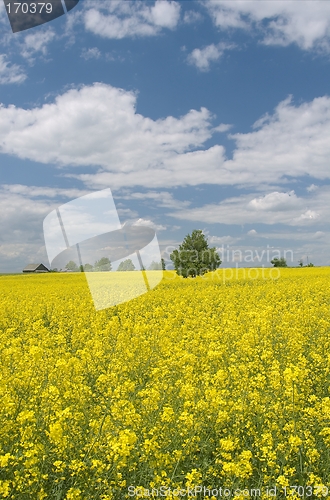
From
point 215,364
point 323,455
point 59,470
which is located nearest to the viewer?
point 59,470

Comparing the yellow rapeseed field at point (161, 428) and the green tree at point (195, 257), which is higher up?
the green tree at point (195, 257)

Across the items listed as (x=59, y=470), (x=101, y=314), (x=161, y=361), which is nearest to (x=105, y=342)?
(x=161, y=361)

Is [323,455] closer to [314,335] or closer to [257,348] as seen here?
[257,348]

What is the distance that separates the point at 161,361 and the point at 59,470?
2.66 m

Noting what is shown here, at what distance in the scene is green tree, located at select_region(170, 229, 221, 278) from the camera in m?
48.0

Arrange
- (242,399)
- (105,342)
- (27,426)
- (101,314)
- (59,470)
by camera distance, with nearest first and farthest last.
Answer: (59,470)
(27,426)
(242,399)
(105,342)
(101,314)

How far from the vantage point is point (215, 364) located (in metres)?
5.91

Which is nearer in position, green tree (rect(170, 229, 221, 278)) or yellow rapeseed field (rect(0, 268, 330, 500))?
yellow rapeseed field (rect(0, 268, 330, 500))

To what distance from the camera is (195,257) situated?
49.6 meters

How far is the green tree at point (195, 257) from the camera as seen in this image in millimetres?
47953

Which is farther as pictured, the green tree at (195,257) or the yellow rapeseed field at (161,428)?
the green tree at (195,257)

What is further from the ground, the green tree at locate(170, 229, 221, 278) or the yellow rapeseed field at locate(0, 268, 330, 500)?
the green tree at locate(170, 229, 221, 278)

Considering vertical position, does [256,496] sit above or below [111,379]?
below

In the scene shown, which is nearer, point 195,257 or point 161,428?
point 161,428
